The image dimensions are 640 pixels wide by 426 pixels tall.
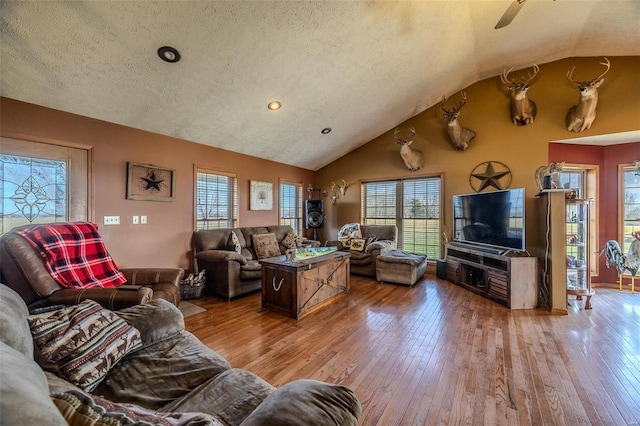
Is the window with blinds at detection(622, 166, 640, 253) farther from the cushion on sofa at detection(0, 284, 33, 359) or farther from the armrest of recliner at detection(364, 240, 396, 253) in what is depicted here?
the cushion on sofa at detection(0, 284, 33, 359)

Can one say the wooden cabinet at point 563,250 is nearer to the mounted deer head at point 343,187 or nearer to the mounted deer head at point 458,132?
the mounted deer head at point 458,132

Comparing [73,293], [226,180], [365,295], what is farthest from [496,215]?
[73,293]

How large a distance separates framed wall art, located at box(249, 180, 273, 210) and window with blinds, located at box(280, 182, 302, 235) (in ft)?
1.34

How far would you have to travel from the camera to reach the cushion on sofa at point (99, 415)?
60 cm

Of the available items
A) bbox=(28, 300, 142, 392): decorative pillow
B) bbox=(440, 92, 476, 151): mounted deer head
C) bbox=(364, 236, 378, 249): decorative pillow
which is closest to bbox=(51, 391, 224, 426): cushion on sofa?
bbox=(28, 300, 142, 392): decorative pillow

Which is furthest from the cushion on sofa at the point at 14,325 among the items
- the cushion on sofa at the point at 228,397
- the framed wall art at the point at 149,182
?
the framed wall art at the point at 149,182

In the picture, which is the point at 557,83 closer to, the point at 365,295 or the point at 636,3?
the point at 636,3

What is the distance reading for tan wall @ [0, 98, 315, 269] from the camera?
105 inches

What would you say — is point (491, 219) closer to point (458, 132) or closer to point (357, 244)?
point (458, 132)

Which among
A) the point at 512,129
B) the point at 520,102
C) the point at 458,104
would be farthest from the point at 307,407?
the point at 458,104

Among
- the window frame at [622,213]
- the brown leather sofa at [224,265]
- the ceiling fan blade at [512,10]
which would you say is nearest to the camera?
the ceiling fan blade at [512,10]

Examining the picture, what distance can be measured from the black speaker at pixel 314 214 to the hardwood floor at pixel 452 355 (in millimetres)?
2739

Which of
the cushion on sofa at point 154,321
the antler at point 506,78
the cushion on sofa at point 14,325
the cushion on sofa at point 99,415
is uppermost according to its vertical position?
the antler at point 506,78

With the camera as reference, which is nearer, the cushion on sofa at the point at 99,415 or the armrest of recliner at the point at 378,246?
the cushion on sofa at the point at 99,415
